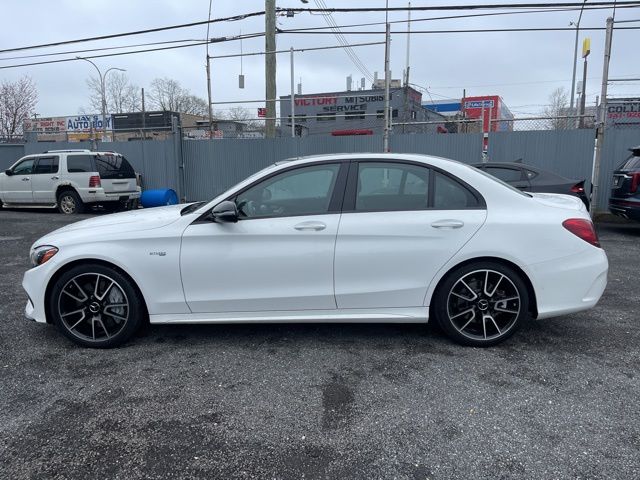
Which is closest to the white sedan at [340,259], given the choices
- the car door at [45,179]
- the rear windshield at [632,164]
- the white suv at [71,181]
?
the rear windshield at [632,164]

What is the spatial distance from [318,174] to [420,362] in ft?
5.49

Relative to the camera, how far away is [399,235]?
369 centimetres

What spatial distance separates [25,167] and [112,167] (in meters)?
2.65

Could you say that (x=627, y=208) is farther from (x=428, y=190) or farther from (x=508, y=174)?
(x=428, y=190)

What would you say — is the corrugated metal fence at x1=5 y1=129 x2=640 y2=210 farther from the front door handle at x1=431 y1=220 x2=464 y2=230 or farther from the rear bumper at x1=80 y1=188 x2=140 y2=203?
the front door handle at x1=431 y1=220 x2=464 y2=230

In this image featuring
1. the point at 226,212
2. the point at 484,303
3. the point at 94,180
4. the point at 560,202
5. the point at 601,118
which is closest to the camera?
the point at 226,212

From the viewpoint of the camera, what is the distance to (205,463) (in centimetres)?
248

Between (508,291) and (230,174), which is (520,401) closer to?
(508,291)

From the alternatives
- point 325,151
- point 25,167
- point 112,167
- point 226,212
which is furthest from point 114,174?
point 226,212

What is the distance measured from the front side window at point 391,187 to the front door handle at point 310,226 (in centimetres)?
33

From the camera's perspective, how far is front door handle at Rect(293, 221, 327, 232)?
370 centimetres

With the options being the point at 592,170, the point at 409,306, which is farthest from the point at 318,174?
the point at 592,170

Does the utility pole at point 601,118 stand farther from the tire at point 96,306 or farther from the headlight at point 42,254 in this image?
the headlight at point 42,254

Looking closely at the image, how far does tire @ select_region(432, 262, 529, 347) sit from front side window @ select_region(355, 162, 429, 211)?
0.66 metres
